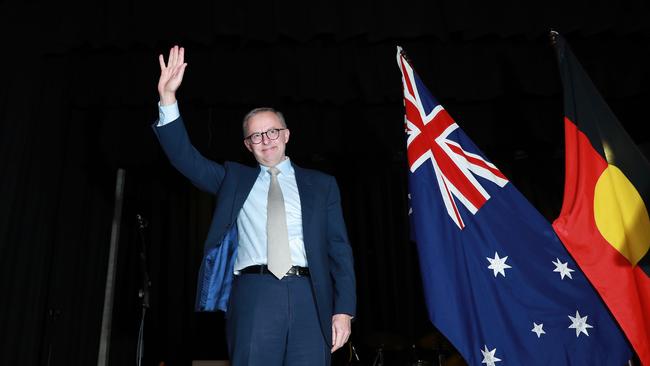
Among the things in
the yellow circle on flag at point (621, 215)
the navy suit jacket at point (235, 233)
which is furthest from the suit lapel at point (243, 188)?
the yellow circle on flag at point (621, 215)

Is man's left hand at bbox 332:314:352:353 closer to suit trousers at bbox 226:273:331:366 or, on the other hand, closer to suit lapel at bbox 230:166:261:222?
suit trousers at bbox 226:273:331:366

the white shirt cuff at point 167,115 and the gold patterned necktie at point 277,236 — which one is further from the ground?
the white shirt cuff at point 167,115

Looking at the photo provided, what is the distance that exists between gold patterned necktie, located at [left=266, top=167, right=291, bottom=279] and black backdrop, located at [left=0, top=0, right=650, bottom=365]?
81.2 inches

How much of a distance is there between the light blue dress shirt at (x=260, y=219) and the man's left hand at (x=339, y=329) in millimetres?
220

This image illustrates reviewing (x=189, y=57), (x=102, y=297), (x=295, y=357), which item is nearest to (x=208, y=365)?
(x=102, y=297)

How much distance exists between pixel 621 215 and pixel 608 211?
57 millimetres

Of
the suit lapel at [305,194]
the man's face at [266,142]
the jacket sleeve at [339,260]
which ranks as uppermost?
the man's face at [266,142]

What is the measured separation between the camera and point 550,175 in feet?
18.9

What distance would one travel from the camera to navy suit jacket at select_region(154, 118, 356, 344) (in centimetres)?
175

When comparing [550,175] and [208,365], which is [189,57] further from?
[550,175]

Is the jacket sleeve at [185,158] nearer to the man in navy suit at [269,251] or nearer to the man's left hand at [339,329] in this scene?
the man in navy suit at [269,251]

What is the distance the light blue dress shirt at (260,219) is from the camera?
1.75 metres

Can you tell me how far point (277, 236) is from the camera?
5.67 feet

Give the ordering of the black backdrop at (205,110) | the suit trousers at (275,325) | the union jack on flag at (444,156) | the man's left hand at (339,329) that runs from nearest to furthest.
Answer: the suit trousers at (275,325)
the man's left hand at (339,329)
the union jack on flag at (444,156)
the black backdrop at (205,110)
